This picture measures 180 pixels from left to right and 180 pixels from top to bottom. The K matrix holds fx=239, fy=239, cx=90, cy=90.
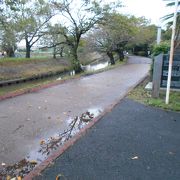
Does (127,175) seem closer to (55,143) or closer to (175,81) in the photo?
(55,143)

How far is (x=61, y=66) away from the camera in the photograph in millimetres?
33344

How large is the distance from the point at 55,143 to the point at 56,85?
22.9 ft

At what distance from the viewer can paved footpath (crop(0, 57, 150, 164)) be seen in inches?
177

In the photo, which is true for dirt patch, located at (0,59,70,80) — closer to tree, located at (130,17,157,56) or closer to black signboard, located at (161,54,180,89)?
tree, located at (130,17,157,56)

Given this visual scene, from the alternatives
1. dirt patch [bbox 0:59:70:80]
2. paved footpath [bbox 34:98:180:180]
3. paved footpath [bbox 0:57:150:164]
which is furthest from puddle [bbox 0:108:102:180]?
dirt patch [bbox 0:59:70:80]

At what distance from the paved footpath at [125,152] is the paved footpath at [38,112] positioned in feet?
3.02

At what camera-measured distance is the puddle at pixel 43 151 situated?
3551mm

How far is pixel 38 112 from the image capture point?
6.71 m

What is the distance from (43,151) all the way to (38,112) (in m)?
2.55

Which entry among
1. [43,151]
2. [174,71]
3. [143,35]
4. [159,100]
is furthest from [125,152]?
[143,35]

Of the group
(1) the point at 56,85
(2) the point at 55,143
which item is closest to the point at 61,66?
(1) the point at 56,85

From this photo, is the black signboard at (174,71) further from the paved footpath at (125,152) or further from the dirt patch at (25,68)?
the dirt patch at (25,68)

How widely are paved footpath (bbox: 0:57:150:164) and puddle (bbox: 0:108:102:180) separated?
0.13m

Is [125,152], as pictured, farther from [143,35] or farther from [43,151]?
[143,35]
